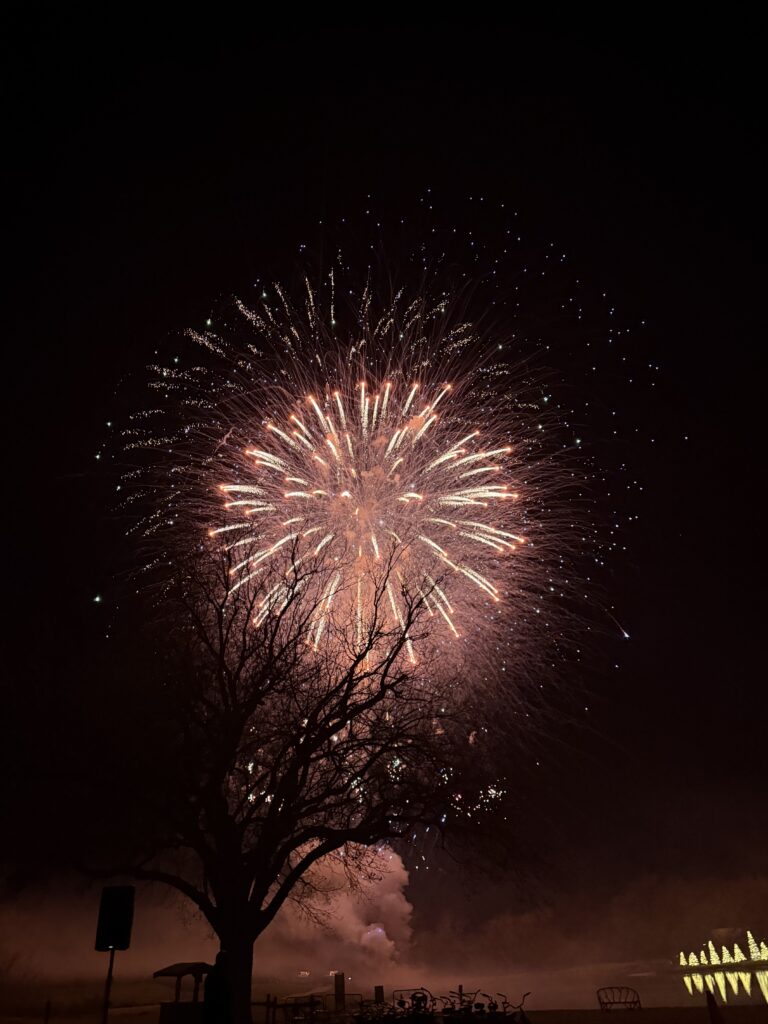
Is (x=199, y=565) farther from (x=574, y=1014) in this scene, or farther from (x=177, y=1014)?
(x=574, y=1014)

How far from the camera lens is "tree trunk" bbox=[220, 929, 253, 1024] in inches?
603

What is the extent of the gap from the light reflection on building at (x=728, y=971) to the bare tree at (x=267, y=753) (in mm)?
28283

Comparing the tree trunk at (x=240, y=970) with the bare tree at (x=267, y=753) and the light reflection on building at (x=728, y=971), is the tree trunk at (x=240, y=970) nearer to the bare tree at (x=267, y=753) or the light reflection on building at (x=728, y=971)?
the bare tree at (x=267, y=753)

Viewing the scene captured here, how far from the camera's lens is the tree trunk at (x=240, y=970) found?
15312 millimetres

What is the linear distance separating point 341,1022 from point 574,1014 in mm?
6646

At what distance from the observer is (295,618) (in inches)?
859

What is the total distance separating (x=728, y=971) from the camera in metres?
70.0

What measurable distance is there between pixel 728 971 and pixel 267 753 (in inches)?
2780

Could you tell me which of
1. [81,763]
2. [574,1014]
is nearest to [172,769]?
[81,763]

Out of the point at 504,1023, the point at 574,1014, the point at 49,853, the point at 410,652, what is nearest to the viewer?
the point at 504,1023

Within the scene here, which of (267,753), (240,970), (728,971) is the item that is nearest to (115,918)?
(240,970)

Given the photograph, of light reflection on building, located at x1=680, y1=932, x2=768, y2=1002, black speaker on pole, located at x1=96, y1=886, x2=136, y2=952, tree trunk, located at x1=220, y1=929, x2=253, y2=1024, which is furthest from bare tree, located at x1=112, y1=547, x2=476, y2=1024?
light reflection on building, located at x1=680, y1=932, x2=768, y2=1002

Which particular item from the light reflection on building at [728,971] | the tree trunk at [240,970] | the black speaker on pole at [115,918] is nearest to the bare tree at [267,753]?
the tree trunk at [240,970]

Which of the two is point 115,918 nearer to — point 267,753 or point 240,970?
point 240,970
